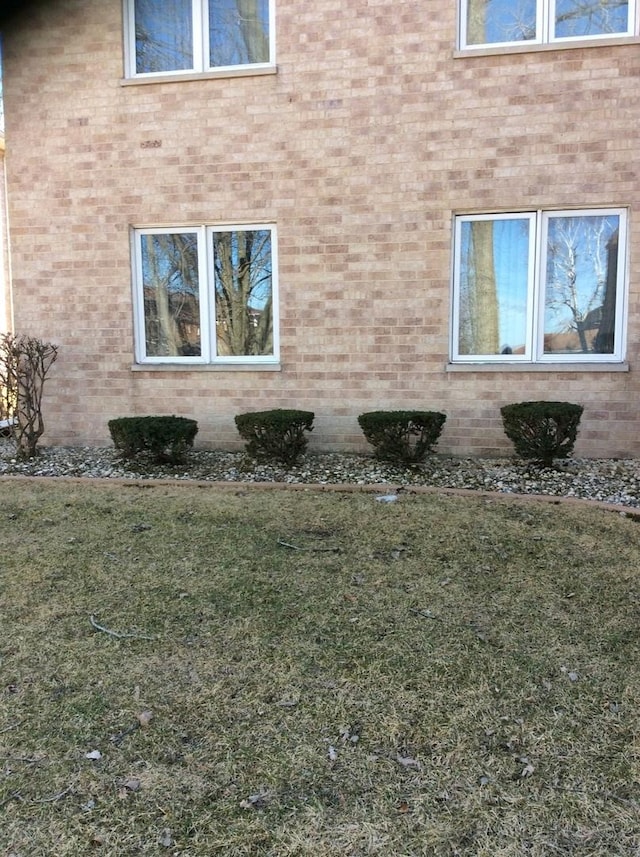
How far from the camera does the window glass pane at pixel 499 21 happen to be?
6562 mm

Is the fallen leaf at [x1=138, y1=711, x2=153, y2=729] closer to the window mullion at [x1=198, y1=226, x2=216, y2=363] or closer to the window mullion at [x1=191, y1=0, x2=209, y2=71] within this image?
the window mullion at [x1=198, y1=226, x2=216, y2=363]

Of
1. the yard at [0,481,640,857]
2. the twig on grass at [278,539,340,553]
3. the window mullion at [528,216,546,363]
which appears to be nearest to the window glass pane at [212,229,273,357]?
the window mullion at [528,216,546,363]

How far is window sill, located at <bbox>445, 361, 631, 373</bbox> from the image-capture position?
21.8ft

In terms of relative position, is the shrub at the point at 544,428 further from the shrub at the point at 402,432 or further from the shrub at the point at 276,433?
the shrub at the point at 276,433

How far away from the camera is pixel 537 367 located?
6812 millimetres

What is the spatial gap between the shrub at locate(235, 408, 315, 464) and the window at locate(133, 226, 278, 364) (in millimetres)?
1253

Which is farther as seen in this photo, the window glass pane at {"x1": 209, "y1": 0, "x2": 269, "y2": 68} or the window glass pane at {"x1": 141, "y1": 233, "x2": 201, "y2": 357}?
the window glass pane at {"x1": 141, "y1": 233, "x2": 201, "y2": 357}

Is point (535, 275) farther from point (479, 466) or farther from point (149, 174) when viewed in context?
point (149, 174)

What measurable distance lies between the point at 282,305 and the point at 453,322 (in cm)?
205

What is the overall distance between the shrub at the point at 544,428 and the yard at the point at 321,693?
1572 millimetres

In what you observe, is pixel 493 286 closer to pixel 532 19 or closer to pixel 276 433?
pixel 532 19

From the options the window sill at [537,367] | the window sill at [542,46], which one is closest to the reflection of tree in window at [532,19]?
the window sill at [542,46]

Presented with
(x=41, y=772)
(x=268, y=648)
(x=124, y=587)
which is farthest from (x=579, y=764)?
(x=124, y=587)

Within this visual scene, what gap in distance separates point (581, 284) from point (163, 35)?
19.2 feet
